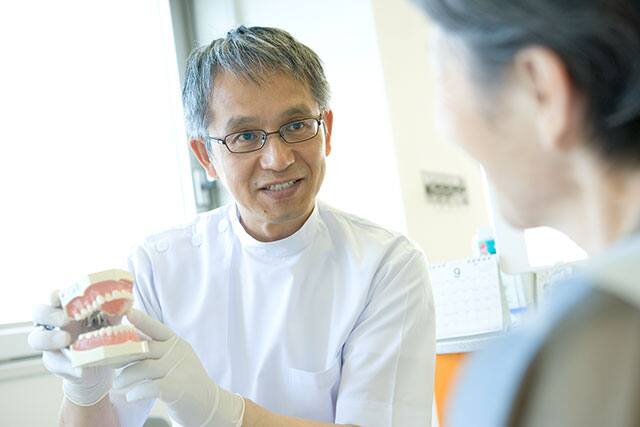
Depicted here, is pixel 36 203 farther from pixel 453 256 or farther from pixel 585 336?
pixel 585 336

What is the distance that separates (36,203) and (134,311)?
1.34 m

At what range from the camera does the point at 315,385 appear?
170cm

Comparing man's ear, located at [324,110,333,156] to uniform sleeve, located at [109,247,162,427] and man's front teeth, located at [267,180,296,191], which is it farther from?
uniform sleeve, located at [109,247,162,427]

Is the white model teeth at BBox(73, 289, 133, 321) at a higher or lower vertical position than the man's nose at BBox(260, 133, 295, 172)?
lower

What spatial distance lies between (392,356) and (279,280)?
0.33 m

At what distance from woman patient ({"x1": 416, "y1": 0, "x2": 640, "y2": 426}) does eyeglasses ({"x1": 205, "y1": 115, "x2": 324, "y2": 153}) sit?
37.9 inches

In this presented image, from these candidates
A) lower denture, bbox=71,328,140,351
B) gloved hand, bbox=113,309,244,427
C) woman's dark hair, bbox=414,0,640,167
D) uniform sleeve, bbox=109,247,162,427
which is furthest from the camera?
uniform sleeve, bbox=109,247,162,427

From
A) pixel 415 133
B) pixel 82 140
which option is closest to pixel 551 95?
pixel 82 140

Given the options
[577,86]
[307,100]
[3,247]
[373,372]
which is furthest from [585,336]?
[3,247]

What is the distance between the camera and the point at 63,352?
149cm

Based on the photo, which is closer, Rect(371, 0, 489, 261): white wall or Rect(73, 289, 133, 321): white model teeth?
Rect(73, 289, 133, 321): white model teeth

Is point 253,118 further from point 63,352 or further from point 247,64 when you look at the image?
point 63,352

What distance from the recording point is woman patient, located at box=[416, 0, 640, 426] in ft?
1.52

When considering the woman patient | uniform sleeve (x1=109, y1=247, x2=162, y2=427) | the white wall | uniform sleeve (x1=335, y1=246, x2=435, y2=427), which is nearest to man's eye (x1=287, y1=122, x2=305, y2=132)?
uniform sleeve (x1=335, y1=246, x2=435, y2=427)
